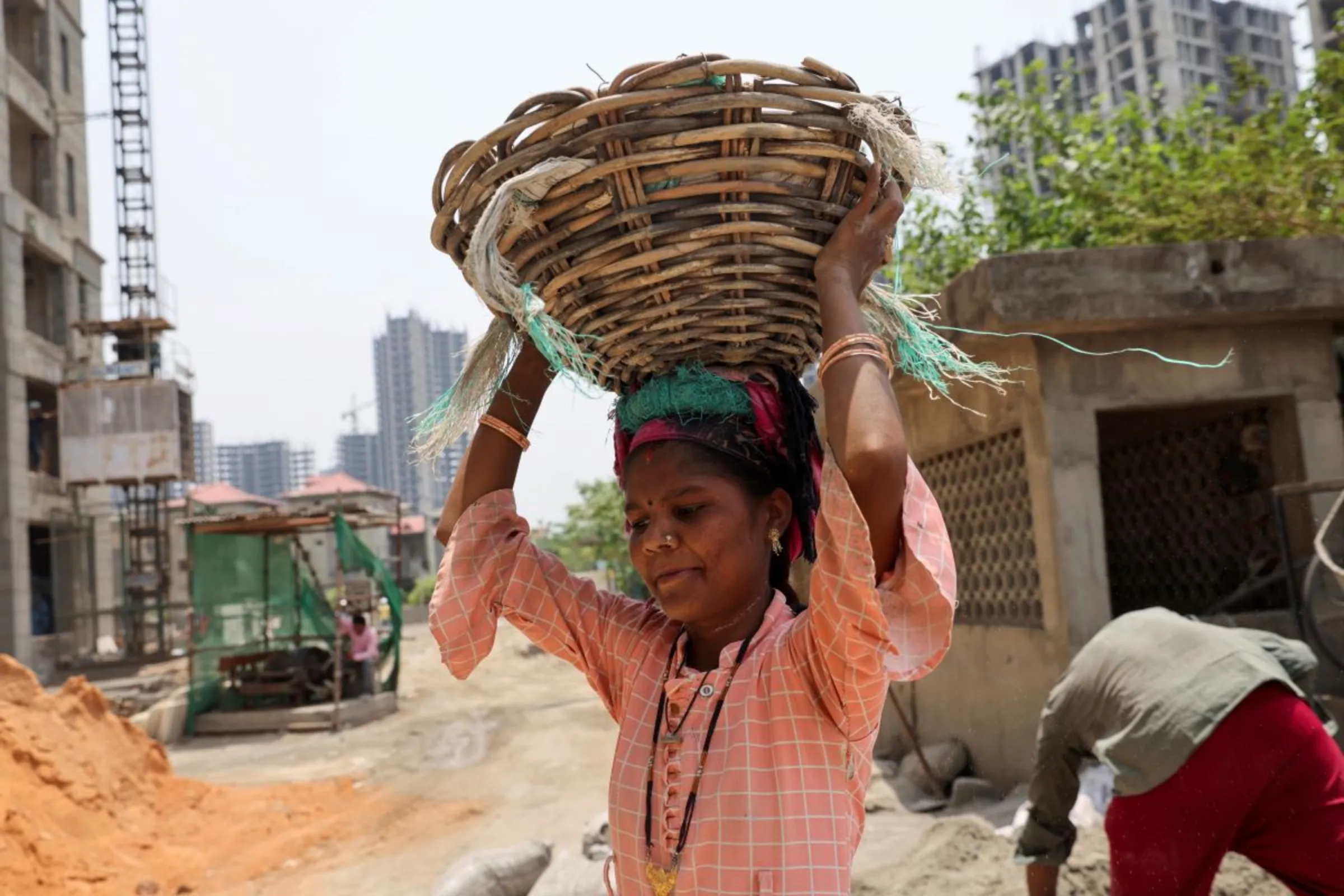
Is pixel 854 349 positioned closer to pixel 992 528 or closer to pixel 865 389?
pixel 865 389

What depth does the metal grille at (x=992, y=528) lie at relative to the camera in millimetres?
6129

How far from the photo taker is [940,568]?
4.85ft

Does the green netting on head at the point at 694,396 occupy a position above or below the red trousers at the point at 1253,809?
above

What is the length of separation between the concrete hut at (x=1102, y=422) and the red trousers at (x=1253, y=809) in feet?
7.68

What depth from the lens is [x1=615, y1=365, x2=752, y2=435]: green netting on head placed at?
173 centimetres

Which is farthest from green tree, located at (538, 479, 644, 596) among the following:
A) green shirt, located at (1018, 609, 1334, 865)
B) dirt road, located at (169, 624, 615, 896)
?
green shirt, located at (1018, 609, 1334, 865)

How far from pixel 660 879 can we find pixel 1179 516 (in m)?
6.24

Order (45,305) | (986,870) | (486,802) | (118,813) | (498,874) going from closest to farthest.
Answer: (986,870) → (498,874) → (118,813) → (486,802) → (45,305)

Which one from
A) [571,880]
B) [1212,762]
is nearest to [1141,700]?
Answer: [1212,762]

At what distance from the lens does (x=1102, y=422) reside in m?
6.86

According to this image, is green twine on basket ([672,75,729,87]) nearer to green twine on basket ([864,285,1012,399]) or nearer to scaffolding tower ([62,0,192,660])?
green twine on basket ([864,285,1012,399])

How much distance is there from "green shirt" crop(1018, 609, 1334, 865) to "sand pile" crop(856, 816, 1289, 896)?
52cm

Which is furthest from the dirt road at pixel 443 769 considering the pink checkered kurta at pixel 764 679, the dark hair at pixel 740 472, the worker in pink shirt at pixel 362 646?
the dark hair at pixel 740 472

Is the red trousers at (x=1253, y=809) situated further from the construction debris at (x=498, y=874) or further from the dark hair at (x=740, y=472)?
the construction debris at (x=498, y=874)
